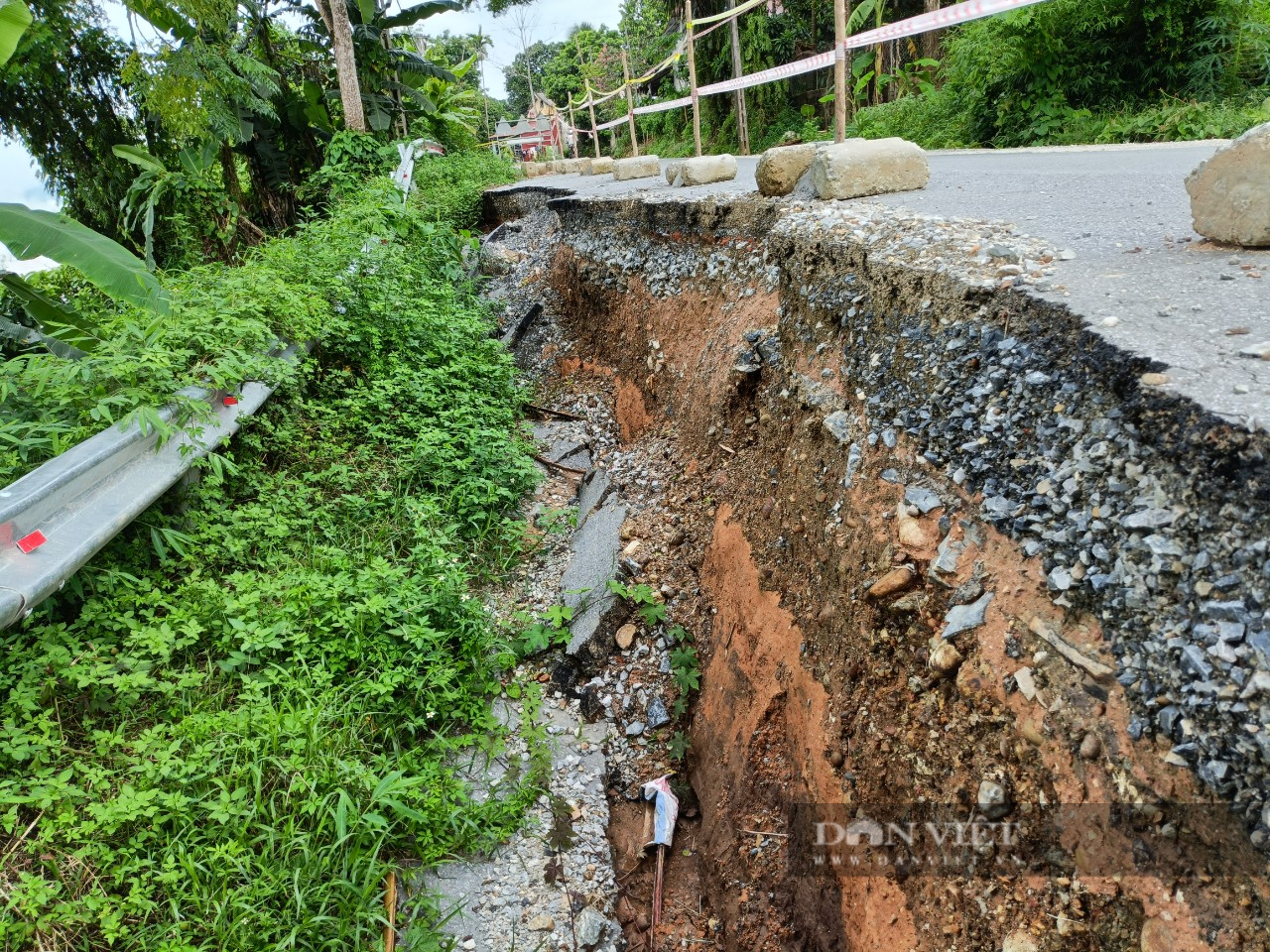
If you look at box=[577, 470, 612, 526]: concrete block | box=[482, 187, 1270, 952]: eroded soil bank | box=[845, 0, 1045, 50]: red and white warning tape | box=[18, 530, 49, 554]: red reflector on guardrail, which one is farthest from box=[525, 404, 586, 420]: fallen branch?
box=[18, 530, 49, 554]: red reflector on guardrail

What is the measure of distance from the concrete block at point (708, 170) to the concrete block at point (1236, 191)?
4.65 m

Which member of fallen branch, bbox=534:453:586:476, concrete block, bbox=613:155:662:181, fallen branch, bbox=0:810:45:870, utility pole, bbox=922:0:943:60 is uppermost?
utility pole, bbox=922:0:943:60

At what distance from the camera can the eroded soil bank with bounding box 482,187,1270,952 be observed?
1454mm

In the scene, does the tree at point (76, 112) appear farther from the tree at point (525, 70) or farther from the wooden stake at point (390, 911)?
the tree at point (525, 70)

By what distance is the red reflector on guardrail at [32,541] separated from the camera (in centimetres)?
214

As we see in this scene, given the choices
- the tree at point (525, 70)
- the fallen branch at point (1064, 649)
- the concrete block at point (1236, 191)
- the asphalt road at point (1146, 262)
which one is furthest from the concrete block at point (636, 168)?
the tree at point (525, 70)

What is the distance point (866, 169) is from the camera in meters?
4.27

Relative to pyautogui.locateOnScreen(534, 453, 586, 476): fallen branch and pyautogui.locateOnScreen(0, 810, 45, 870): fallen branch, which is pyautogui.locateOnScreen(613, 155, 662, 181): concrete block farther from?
pyautogui.locateOnScreen(0, 810, 45, 870): fallen branch

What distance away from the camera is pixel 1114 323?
200 centimetres

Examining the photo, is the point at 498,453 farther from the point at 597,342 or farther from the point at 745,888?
the point at 745,888

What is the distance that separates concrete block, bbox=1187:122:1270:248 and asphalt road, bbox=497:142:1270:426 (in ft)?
0.23

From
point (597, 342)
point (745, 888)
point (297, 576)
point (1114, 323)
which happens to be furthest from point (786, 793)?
point (597, 342)

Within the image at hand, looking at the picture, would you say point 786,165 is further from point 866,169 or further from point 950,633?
point 950,633

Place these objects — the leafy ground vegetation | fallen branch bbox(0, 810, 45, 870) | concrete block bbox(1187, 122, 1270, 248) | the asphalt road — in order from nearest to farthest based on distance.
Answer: the asphalt road, fallen branch bbox(0, 810, 45, 870), the leafy ground vegetation, concrete block bbox(1187, 122, 1270, 248)
